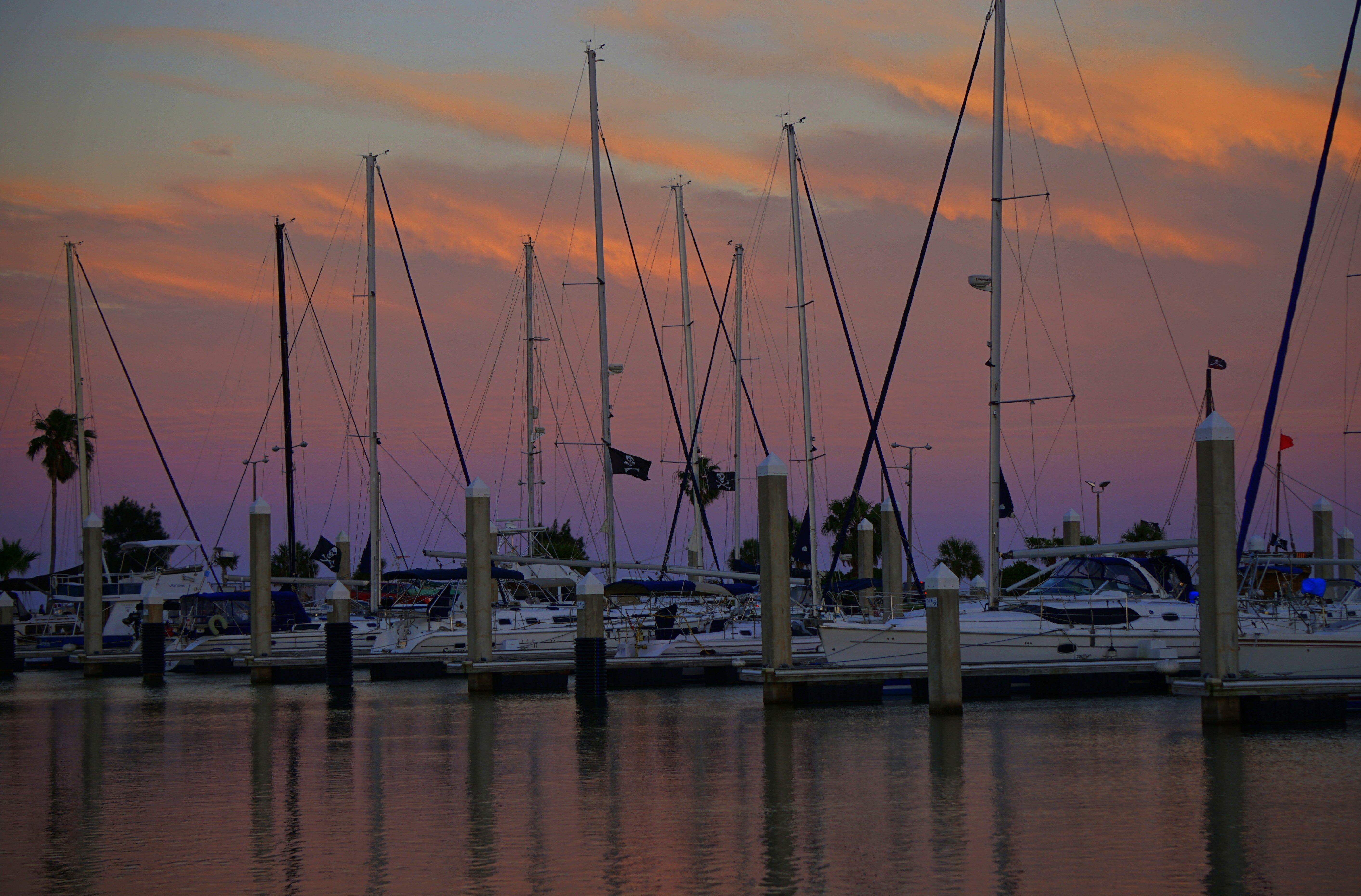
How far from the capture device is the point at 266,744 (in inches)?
856

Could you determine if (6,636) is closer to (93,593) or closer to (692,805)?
(93,593)

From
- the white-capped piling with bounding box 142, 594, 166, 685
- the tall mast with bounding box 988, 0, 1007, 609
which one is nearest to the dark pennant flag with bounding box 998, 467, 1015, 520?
the tall mast with bounding box 988, 0, 1007, 609

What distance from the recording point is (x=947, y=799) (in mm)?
14594

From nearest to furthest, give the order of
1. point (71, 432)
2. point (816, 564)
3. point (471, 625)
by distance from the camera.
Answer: point (471, 625) → point (816, 564) → point (71, 432)

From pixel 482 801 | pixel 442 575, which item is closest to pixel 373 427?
pixel 442 575

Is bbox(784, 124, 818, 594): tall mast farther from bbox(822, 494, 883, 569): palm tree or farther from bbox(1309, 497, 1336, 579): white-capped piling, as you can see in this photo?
bbox(822, 494, 883, 569): palm tree

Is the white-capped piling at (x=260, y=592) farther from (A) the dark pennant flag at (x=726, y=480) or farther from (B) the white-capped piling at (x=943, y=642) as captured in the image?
(B) the white-capped piling at (x=943, y=642)

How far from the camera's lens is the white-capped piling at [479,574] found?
29.1 metres

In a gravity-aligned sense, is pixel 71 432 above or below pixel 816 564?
above

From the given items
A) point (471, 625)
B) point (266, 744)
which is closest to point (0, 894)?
point (266, 744)

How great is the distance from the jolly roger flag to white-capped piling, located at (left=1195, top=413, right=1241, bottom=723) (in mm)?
16488

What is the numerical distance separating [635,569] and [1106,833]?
2398 cm

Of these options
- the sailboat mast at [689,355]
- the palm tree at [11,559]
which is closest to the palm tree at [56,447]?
the palm tree at [11,559]

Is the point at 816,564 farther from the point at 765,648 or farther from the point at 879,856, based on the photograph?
the point at 879,856
